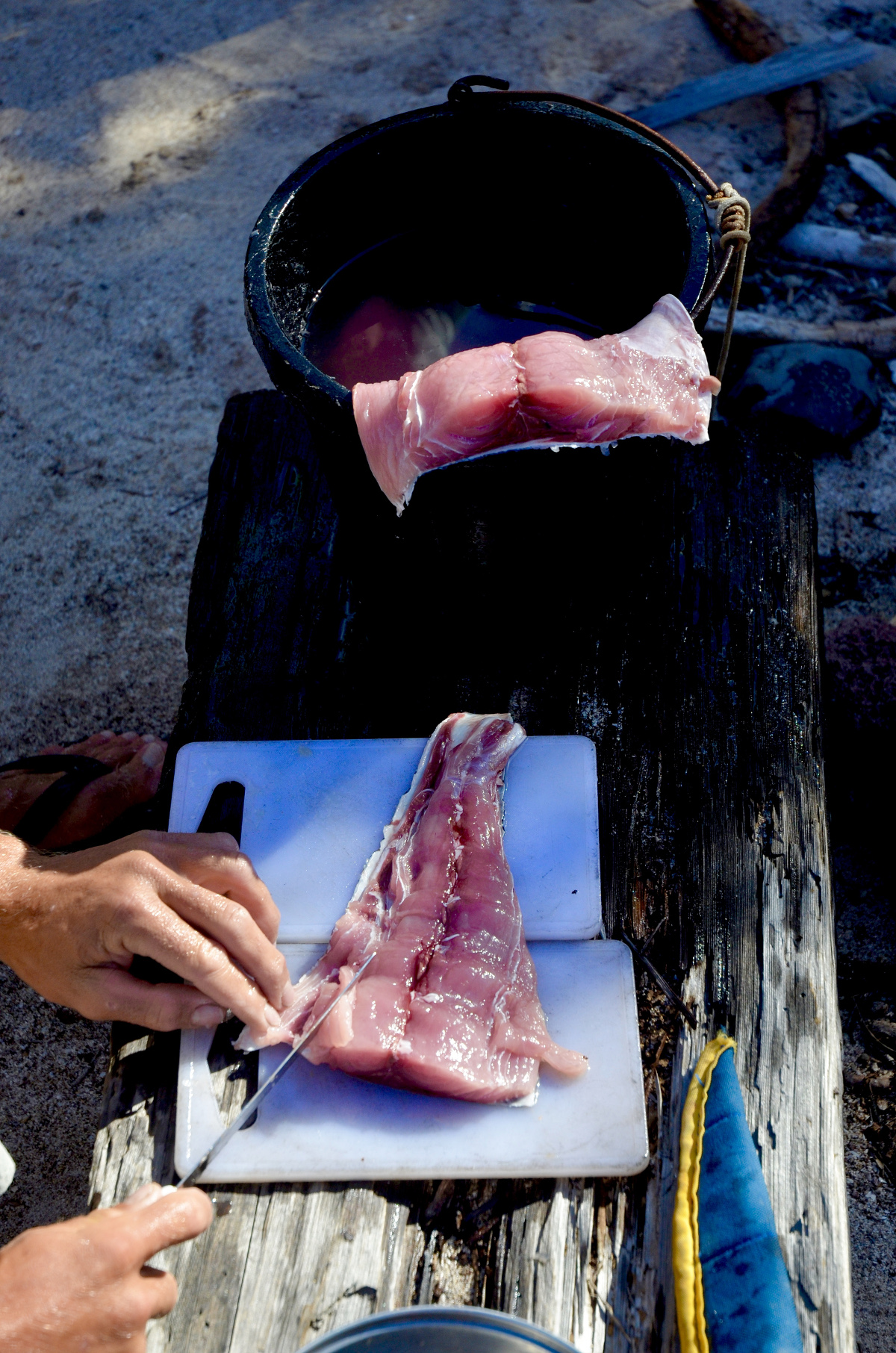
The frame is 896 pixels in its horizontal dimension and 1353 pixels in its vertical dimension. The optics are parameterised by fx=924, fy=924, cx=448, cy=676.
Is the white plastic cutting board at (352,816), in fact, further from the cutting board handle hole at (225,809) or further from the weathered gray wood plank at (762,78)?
the weathered gray wood plank at (762,78)

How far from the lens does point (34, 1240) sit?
1.53m

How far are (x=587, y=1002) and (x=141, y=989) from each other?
35.5 inches

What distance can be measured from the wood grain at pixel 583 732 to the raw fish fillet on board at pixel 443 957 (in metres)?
0.18

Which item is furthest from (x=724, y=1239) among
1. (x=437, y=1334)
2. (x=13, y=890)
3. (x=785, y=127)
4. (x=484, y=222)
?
(x=785, y=127)

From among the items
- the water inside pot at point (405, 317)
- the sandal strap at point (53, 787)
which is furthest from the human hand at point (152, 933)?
the water inside pot at point (405, 317)

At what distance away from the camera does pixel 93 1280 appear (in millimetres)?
1494

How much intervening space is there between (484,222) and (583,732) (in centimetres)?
131

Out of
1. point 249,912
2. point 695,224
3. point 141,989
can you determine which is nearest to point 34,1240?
point 141,989

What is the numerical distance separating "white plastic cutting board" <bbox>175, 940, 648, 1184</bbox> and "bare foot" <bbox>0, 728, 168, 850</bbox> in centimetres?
101

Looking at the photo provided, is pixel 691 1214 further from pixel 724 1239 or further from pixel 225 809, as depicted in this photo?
pixel 225 809

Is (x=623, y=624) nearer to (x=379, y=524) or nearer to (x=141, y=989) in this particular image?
(x=379, y=524)

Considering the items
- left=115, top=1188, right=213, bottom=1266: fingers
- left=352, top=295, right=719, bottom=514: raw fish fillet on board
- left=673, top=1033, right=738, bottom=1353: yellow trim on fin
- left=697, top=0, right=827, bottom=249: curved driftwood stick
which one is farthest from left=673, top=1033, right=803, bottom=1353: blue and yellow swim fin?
left=697, top=0, right=827, bottom=249: curved driftwood stick

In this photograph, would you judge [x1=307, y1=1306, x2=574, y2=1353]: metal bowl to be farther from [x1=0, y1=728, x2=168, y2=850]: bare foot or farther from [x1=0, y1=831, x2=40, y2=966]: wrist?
[x1=0, y1=728, x2=168, y2=850]: bare foot

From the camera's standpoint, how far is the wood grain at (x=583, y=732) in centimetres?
167
